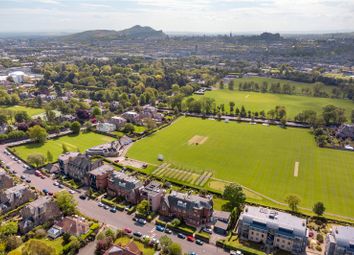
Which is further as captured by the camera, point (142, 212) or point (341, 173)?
point (341, 173)

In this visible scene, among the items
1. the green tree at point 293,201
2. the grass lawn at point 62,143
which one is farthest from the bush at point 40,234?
the green tree at point 293,201

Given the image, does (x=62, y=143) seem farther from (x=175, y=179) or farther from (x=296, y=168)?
(x=296, y=168)

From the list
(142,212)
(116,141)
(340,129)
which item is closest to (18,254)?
(142,212)

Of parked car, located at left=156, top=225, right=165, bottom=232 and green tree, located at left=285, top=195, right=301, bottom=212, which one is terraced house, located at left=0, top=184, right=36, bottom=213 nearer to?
parked car, located at left=156, top=225, right=165, bottom=232

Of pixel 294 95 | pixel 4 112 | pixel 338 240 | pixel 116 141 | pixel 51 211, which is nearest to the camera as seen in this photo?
pixel 338 240

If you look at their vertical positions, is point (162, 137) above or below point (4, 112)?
below

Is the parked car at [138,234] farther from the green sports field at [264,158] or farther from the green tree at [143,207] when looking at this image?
the green sports field at [264,158]

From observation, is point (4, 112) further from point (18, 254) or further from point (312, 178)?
point (312, 178)
